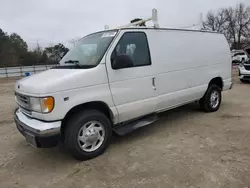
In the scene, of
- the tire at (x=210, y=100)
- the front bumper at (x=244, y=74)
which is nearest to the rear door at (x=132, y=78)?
the tire at (x=210, y=100)

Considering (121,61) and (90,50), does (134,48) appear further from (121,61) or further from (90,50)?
(90,50)

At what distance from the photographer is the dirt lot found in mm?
3090

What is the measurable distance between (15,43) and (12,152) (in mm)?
43002

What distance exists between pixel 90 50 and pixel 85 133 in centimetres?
147

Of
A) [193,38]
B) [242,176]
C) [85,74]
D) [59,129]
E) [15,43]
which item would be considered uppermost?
[15,43]

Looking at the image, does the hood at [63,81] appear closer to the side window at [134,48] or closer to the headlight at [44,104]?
the headlight at [44,104]

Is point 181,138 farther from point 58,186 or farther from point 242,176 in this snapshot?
point 58,186

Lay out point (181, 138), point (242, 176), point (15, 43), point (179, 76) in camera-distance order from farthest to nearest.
A: point (15, 43) < point (179, 76) < point (181, 138) < point (242, 176)

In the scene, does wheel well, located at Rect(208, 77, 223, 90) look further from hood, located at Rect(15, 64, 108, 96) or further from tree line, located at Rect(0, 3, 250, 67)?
tree line, located at Rect(0, 3, 250, 67)

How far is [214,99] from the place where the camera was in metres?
6.18

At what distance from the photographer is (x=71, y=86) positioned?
3416 millimetres

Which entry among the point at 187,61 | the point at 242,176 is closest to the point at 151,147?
the point at 242,176

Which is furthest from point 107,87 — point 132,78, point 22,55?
point 22,55

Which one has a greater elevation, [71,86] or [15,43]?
[15,43]
